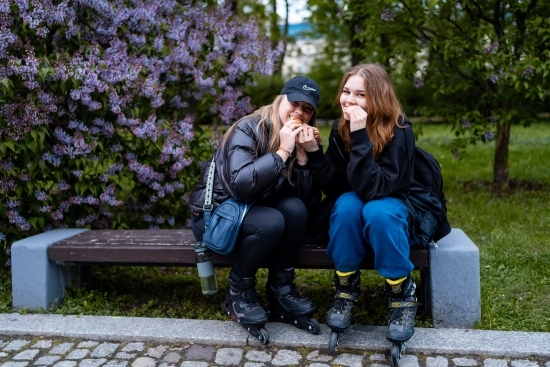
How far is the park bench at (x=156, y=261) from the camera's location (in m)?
3.63

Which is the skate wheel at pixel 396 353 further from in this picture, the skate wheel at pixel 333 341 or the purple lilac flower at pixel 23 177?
the purple lilac flower at pixel 23 177

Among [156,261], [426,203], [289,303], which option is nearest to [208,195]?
[156,261]

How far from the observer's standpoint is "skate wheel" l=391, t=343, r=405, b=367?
3.22m

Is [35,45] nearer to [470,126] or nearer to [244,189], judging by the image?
[244,189]

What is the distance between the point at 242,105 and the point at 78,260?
79.0 inches

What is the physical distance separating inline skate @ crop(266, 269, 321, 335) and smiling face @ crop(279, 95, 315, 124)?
0.81 m

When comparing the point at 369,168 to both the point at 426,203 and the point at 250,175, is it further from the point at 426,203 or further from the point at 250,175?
the point at 250,175

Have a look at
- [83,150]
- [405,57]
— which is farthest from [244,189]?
[405,57]

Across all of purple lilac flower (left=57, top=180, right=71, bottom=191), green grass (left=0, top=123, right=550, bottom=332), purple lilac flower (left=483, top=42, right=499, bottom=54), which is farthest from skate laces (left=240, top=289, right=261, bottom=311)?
purple lilac flower (left=483, top=42, right=499, bottom=54)

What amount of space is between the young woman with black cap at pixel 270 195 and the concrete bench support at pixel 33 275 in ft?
3.18

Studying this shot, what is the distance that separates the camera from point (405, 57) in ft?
22.5

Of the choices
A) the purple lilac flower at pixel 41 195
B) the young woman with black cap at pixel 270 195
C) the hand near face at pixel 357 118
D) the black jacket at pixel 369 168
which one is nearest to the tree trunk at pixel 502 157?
the black jacket at pixel 369 168

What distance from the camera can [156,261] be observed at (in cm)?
388

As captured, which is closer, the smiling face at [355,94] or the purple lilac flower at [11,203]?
the smiling face at [355,94]
